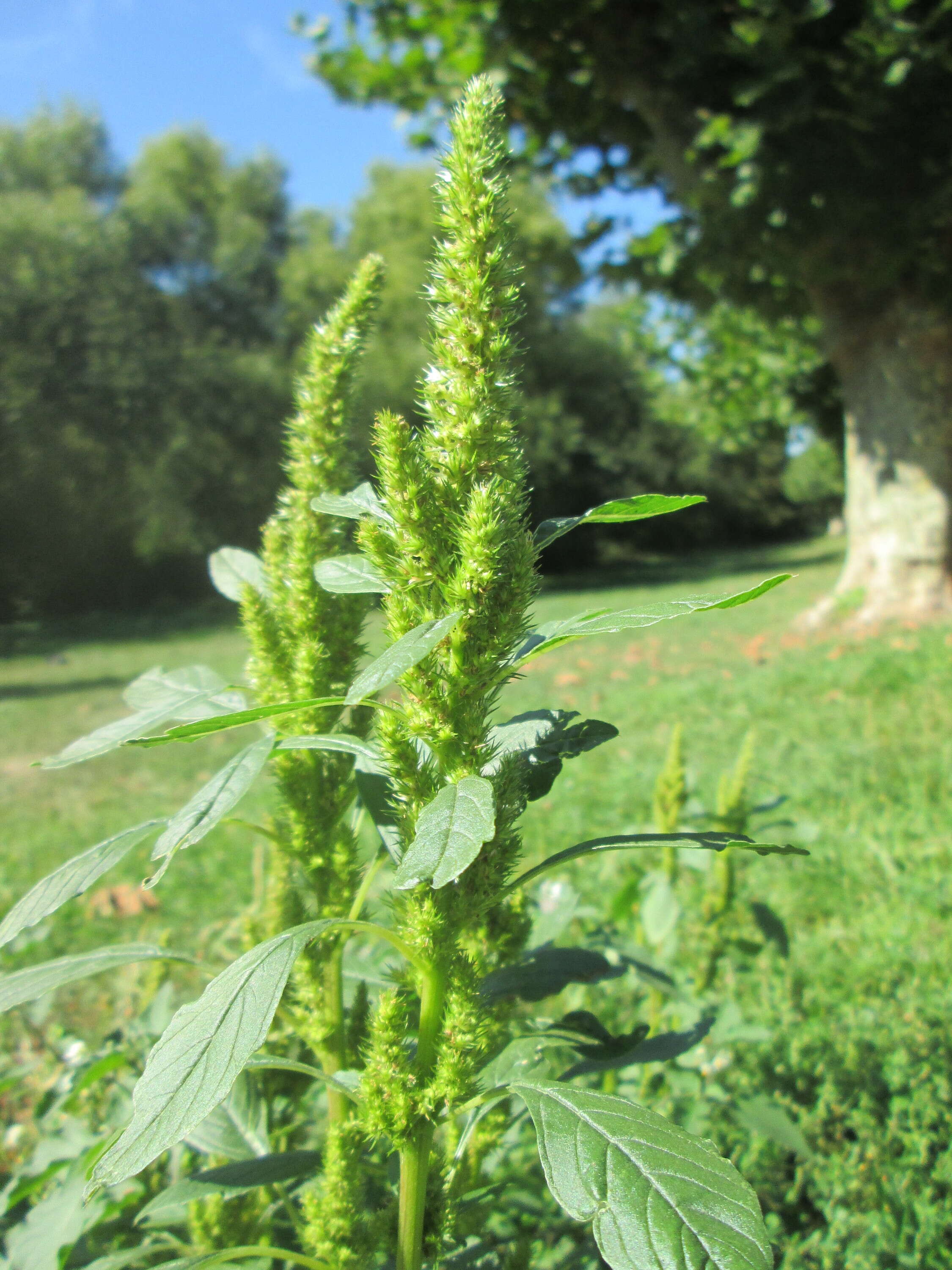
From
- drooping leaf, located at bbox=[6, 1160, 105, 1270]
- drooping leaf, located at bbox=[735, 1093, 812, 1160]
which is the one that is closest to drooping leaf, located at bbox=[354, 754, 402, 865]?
drooping leaf, located at bbox=[6, 1160, 105, 1270]

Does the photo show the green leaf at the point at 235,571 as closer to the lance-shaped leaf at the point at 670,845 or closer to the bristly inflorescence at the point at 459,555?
the bristly inflorescence at the point at 459,555

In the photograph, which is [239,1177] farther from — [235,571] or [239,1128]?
[235,571]

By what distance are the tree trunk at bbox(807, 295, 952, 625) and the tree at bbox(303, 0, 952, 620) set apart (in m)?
0.02

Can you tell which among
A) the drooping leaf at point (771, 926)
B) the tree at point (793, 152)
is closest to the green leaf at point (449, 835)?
the drooping leaf at point (771, 926)

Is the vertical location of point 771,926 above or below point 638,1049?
below

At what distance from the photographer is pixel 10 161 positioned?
18.9 metres

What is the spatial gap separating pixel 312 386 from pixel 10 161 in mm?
22677

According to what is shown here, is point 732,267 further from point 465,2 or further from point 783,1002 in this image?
point 783,1002

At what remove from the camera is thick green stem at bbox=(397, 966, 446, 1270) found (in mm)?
760

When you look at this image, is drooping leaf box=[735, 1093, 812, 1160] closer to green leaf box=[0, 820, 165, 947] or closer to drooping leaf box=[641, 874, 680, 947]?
drooping leaf box=[641, 874, 680, 947]

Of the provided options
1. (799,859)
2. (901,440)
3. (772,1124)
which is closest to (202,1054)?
(772,1124)

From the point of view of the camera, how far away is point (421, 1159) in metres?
0.77

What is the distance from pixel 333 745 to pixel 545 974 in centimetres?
37

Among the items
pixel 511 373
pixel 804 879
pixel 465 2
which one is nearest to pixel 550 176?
pixel 465 2
